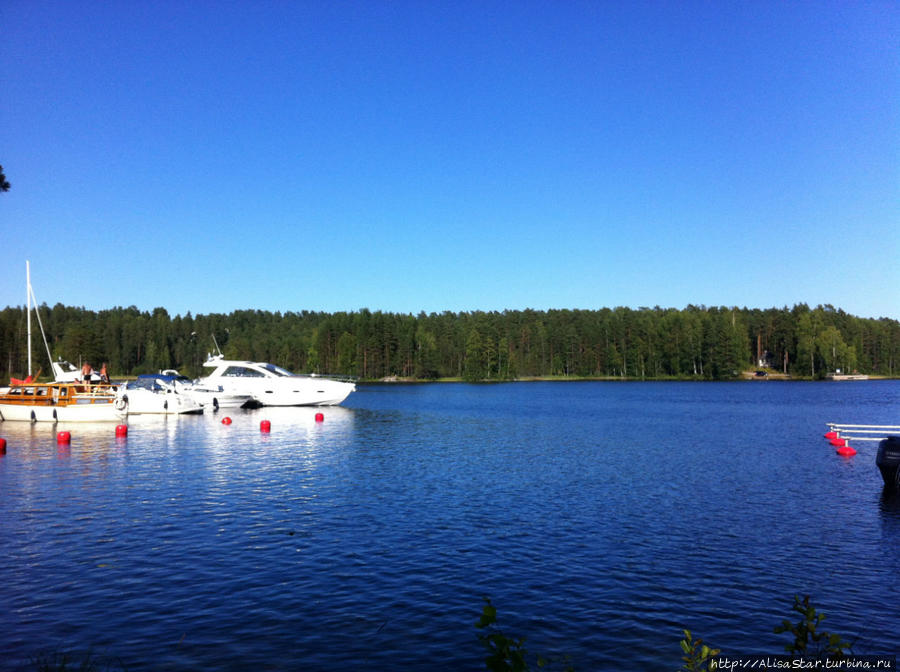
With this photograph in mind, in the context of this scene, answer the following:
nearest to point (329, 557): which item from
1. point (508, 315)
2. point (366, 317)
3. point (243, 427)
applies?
point (243, 427)

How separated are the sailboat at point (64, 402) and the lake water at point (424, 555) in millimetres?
14125

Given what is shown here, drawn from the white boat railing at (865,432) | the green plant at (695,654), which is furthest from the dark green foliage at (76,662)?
the white boat railing at (865,432)

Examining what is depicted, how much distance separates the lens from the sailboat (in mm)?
43812

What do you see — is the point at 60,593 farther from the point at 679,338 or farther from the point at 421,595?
the point at 679,338

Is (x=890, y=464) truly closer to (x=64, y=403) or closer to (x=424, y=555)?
(x=424, y=555)

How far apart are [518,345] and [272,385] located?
12558cm

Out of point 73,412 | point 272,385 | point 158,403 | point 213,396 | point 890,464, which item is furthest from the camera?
point 272,385

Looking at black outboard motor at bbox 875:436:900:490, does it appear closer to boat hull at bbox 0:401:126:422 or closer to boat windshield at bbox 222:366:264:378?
boat hull at bbox 0:401:126:422

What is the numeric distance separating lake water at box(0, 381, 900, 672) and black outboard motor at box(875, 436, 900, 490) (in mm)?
730

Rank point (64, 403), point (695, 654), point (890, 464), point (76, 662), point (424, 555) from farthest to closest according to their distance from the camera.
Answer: point (64, 403), point (890, 464), point (424, 555), point (76, 662), point (695, 654)

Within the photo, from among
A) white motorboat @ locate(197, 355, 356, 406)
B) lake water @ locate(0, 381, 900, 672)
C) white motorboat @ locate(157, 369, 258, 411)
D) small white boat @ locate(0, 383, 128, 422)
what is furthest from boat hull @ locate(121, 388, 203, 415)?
lake water @ locate(0, 381, 900, 672)

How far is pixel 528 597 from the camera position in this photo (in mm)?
11969

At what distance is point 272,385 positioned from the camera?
60.2 m

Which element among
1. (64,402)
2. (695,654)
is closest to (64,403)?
(64,402)
